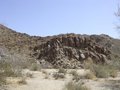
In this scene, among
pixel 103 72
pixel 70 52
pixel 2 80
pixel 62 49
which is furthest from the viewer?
pixel 62 49

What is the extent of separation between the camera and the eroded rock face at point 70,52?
187ft

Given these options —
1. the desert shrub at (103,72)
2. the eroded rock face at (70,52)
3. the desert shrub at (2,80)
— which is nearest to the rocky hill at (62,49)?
the eroded rock face at (70,52)

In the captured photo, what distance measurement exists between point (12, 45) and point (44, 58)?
31.8 feet

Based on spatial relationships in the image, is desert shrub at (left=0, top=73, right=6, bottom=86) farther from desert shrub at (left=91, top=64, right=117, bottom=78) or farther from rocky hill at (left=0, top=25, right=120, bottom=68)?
rocky hill at (left=0, top=25, right=120, bottom=68)

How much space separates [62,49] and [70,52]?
1.84 meters

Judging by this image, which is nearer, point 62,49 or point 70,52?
point 70,52

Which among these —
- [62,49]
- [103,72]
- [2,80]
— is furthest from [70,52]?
[2,80]

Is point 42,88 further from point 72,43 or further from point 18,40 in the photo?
point 18,40

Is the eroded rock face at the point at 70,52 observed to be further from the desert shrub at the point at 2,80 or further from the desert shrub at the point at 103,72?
the desert shrub at the point at 2,80

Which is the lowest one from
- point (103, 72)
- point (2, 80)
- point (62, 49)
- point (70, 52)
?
point (2, 80)

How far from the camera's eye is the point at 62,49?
60625mm

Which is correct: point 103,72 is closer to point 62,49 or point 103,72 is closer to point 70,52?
point 70,52

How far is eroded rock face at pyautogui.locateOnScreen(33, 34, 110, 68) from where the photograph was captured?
2245 inches

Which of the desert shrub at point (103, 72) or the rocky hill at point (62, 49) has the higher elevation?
the rocky hill at point (62, 49)
